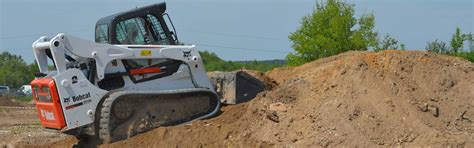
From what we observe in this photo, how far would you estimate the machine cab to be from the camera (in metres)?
12.4

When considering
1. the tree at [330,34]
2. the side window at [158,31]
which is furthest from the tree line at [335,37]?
the side window at [158,31]

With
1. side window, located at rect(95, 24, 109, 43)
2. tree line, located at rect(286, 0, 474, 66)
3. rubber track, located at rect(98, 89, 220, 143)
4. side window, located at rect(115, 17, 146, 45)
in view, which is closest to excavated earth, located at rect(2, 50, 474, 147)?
rubber track, located at rect(98, 89, 220, 143)

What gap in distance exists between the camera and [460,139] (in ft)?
31.3

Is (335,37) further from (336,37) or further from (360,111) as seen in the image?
(360,111)

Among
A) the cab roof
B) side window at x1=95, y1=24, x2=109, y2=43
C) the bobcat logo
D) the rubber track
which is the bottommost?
the rubber track

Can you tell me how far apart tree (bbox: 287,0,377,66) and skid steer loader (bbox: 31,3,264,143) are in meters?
26.7

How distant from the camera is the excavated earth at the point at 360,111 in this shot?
977 cm

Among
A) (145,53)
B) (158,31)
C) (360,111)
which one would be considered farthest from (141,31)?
(360,111)

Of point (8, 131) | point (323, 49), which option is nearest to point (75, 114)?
point (8, 131)

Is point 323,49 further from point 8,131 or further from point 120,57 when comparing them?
point 120,57

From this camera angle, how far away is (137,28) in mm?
12734

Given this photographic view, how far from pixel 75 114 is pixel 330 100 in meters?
4.00

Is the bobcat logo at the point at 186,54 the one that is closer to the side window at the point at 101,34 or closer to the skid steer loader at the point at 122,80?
the skid steer loader at the point at 122,80

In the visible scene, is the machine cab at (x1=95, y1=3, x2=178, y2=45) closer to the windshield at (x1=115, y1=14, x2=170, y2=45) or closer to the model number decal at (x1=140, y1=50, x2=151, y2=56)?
the windshield at (x1=115, y1=14, x2=170, y2=45)
